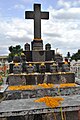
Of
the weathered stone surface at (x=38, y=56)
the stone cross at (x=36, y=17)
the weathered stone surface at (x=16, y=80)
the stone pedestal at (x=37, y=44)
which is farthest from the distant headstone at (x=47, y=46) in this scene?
the weathered stone surface at (x=16, y=80)

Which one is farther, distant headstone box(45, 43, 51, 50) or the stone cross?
distant headstone box(45, 43, 51, 50)

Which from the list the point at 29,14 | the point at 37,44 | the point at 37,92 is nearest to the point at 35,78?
the point at 37,92

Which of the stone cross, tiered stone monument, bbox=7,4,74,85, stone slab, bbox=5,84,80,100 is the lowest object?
stone slab, bbox=5,84,80,100

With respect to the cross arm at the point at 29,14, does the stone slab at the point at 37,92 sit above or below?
below

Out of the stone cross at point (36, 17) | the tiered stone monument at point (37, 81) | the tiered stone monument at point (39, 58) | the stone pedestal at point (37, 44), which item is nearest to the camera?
the tiered stone monument at point (37, 81)

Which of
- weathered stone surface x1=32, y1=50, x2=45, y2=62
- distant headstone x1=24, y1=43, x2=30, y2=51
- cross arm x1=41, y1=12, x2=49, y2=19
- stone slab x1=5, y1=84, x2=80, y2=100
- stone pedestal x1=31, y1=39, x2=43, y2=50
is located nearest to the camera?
stone slab x1=5, y1=84, x2=80, y2=100

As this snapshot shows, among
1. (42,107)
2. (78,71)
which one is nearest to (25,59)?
(78,71)

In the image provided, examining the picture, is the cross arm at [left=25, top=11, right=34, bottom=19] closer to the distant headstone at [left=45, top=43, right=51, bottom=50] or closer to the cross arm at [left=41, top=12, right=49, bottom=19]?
the cross arm at [left=41, top=12, right=49, bottom=19]

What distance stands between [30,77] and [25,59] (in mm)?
2344

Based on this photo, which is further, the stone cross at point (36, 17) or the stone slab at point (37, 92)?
the stone cross at point (36, 17)

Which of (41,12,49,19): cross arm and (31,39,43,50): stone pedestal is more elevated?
(41,12,49,19): cross arm

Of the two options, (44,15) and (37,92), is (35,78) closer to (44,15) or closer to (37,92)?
(37,92)

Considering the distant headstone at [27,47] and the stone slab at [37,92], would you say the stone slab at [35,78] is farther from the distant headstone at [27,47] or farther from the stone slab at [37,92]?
the distant headstone at [27,47]

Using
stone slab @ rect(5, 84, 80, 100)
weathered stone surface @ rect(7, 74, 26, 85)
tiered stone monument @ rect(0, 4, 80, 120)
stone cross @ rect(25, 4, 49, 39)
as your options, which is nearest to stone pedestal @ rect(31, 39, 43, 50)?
tiered stone monument @ rect(0, 4, 80, 120)
